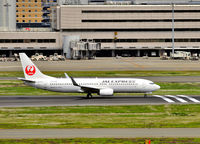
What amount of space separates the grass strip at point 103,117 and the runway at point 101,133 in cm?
199

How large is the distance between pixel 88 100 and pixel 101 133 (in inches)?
893

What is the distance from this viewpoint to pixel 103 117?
44.0 metres

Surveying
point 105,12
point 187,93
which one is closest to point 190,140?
point 187,93

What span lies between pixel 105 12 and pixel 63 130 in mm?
163234

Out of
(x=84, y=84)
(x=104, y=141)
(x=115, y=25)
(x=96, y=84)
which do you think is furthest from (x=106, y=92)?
(x=115, y=25)

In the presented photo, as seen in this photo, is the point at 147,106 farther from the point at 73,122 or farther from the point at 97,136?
the point at 97,136

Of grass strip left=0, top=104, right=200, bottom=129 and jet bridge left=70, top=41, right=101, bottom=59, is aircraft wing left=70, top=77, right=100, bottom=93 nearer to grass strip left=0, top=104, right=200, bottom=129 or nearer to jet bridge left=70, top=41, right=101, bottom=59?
grass strip left=0, top=104, right=200, bottom=129

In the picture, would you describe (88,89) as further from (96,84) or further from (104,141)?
(104,141)

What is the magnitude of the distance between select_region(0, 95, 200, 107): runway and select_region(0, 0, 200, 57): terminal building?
137m

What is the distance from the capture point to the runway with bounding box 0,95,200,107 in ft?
178

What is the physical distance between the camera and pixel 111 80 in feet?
197

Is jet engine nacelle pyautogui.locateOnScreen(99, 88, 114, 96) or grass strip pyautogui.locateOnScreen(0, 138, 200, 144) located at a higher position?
jet engine nacelle pyautogui.locateOnScreen(99, 88, 114, 96)

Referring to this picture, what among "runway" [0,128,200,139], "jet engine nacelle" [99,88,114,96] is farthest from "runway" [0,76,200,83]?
"runway" [0,128,200,139]

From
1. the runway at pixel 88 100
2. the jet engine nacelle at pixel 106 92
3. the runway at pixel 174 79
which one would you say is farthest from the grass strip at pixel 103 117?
the runway at pixel 174 79
